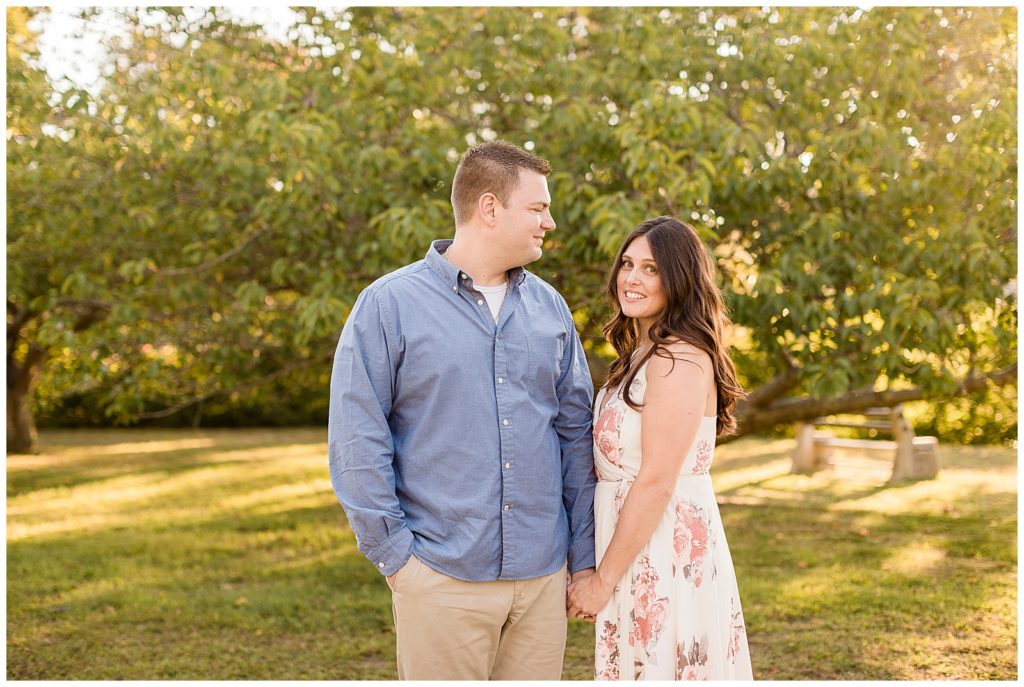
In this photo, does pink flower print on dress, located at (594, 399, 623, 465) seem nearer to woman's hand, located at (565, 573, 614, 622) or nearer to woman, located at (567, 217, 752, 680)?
woman, located at (567, 217, 752, 680)

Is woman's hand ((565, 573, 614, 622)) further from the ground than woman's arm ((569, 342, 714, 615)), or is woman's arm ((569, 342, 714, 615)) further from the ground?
woman's arm ((569, 342, 714, 615))

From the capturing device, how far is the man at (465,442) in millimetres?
2504

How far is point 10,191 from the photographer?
21.0 ft

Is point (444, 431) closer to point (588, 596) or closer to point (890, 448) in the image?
point (588, 596)

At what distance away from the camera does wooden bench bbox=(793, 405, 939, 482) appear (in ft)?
36.1

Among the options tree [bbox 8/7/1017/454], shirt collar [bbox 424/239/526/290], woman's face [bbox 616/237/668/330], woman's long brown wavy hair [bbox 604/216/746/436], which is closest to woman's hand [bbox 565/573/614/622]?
woman's long brown wavy hair [bbox 604/216/746/436]

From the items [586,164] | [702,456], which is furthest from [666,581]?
[586,164]

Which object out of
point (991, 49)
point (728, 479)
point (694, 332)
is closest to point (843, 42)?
point (991, 49)

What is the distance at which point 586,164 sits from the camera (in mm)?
5766

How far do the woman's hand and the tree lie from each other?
7.35 ft

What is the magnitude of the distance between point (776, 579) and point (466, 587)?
15.4ft

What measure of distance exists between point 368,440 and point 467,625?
57 centimetres

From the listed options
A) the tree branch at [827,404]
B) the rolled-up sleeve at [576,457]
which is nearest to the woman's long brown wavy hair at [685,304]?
the rolled-up sleeve at [576,457]

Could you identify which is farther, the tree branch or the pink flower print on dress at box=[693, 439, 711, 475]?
the tree branch
